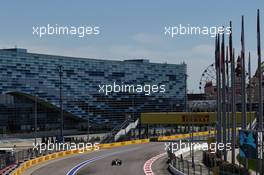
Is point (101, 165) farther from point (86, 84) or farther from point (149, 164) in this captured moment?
point (86, 84)

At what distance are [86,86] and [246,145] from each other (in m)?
114

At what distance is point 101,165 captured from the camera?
49.3m

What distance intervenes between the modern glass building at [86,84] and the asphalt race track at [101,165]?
6161 centimetres

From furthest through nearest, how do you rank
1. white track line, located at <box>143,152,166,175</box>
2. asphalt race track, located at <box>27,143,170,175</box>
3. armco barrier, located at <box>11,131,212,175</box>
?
armco barrier, located at <box>11,131,212,175</box>, asphalt race track, located at <box>27,143,170,175</box>, white track line, located at <box>143,152,166,175</box>

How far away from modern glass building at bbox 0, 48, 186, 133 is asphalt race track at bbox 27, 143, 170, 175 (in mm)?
61612

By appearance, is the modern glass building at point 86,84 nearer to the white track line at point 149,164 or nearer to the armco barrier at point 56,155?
the armco barrier at point 56,155

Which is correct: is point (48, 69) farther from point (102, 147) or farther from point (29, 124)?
point (102, 147)

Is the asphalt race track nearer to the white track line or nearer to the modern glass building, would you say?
the white track line

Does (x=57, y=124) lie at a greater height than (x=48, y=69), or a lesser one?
lesser

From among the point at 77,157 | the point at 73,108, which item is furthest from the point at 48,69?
the point at 77,157

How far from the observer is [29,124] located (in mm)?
126562

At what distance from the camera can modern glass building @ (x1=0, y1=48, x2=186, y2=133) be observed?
123 metres

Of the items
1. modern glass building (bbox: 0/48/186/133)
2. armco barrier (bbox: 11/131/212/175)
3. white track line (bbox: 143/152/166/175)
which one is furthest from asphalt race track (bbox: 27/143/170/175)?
modern glass building (bbox: 0/48/186/133)

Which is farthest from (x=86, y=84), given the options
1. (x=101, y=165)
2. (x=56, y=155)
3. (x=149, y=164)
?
(x=101, y=165)
